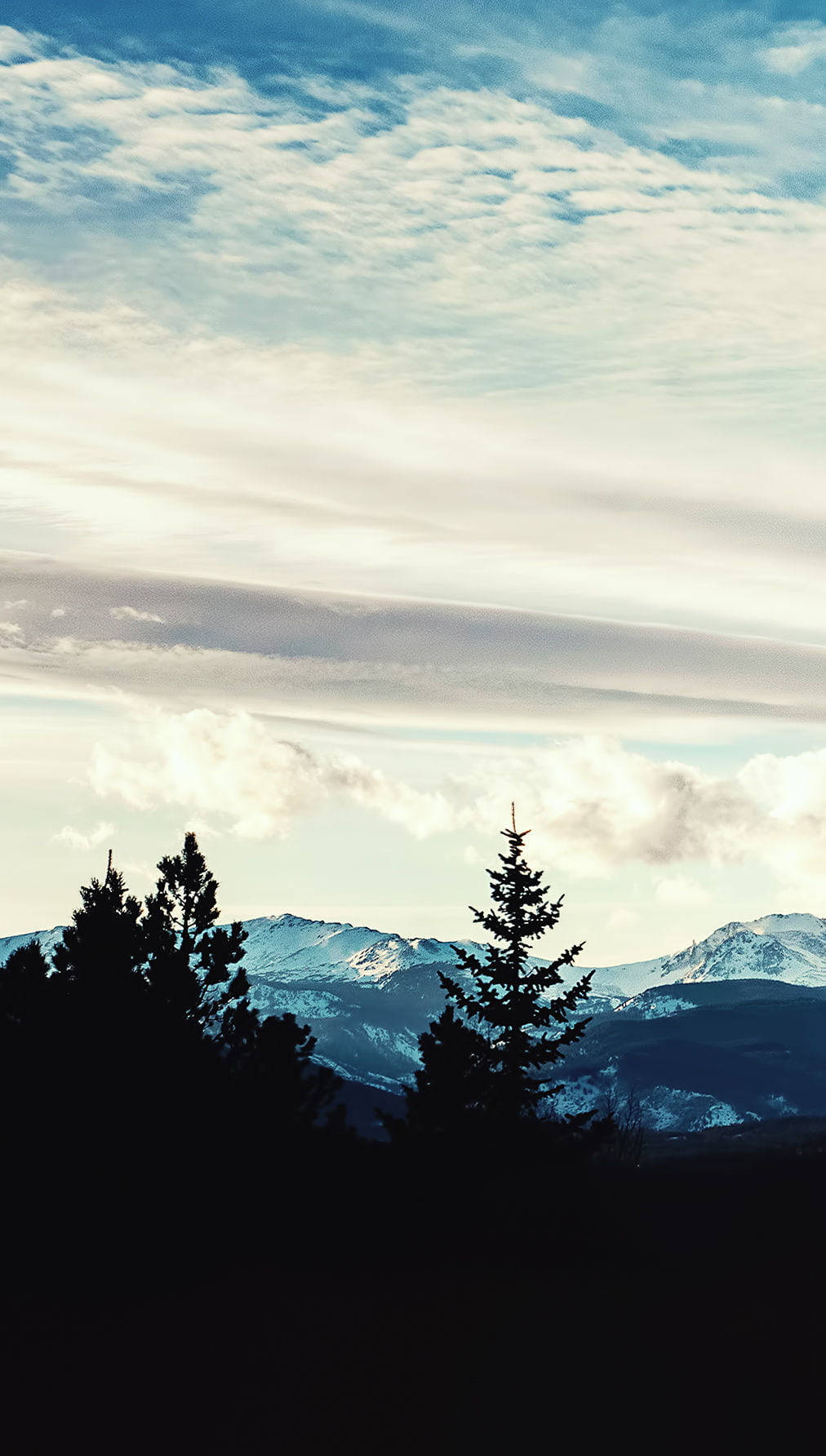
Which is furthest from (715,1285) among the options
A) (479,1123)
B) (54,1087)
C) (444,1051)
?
(444,1051)

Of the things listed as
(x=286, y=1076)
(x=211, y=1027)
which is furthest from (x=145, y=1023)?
(x=211, y=1027)

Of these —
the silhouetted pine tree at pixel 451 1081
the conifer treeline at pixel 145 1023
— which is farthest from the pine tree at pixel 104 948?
the silhouetted pine tree at pixel 451 1081

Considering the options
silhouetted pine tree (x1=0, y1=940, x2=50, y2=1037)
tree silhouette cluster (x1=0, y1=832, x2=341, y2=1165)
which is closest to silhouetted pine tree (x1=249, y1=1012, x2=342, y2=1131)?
tree silhouette cluster (x1=0, y1=832, x2=341, y2=1165)

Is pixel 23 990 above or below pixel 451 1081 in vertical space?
above

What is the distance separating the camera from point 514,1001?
48.8 m

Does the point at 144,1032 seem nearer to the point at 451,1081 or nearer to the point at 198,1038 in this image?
the point at 198,1038

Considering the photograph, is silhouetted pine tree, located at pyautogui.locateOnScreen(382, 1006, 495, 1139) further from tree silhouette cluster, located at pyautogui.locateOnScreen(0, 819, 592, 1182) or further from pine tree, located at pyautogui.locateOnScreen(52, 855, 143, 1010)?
pine tree, located at pyautogui.locateOnScreen(52, 855, 143, 1010)

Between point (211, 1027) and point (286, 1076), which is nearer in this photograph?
point (286, 1076)

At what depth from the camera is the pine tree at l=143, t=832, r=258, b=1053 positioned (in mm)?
50812

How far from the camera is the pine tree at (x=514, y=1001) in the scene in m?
48.2

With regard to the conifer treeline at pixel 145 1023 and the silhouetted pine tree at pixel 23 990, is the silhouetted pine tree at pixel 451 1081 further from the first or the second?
the silhouetted pine tree at pixel 23 990

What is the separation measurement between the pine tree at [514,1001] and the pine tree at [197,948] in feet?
25.5

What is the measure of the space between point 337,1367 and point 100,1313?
4.38m

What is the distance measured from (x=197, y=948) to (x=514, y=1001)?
46.0 feet
